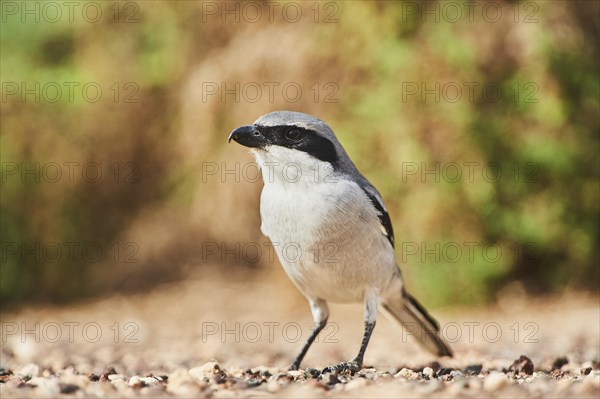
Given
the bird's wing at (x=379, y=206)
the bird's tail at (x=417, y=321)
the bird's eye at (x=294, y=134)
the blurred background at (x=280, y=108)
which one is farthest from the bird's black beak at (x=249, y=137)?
the blurred background at (x=280, y=108)

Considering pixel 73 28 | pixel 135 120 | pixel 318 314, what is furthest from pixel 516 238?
pixel 73 28

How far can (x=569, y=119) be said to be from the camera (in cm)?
953

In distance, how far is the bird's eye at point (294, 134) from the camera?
5.31 m

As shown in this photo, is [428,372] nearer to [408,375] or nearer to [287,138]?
[408,375]

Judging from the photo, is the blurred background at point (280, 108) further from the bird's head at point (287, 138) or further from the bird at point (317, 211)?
the bird's head at point (287, 138)

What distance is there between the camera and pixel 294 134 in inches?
209

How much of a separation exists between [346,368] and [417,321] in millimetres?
1452

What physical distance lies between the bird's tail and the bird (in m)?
0.79

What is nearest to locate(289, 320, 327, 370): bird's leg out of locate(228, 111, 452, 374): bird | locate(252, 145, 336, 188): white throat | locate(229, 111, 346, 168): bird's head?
locate(228, 111, 452, 374): bird

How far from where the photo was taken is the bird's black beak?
5164 millimetres

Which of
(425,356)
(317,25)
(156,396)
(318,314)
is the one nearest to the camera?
(156,396)

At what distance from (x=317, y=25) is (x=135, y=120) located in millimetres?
3910

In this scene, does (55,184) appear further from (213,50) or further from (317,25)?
(317,25)

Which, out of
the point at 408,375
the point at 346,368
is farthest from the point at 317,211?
the point at 408,375
